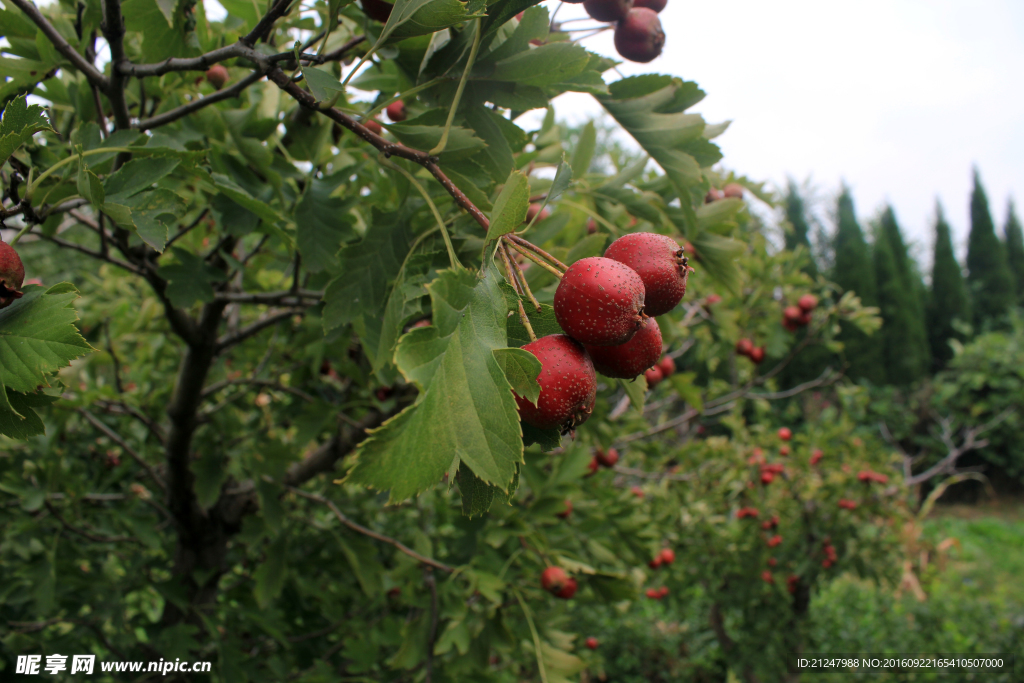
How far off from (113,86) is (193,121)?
0.93 feet

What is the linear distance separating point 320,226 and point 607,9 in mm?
727

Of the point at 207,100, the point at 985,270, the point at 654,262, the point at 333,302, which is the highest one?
the point at 985,270

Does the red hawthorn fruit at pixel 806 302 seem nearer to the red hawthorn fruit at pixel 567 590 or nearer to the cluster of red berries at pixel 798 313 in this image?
the cluster of red berries at pixel 798 313

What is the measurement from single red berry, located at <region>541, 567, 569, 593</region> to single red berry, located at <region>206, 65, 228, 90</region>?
1738 mm

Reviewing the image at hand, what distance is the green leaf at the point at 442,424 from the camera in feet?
2.02

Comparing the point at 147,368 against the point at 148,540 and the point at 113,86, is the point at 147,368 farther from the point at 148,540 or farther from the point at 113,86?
the point at 113,86

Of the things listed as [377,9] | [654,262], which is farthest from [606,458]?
[377,9]

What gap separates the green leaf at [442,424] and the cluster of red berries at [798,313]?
10.6 feet

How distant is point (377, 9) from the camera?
99 centimetres

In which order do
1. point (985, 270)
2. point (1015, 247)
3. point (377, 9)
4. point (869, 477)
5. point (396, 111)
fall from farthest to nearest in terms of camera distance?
point (1015, 247) < point (985, 270) < point (869, 477) < point (396, 111) < point (377, 9)

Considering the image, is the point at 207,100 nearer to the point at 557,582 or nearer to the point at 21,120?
the point at 21,120

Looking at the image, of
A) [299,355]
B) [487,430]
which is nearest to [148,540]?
[299,355]

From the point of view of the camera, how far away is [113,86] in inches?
44.7

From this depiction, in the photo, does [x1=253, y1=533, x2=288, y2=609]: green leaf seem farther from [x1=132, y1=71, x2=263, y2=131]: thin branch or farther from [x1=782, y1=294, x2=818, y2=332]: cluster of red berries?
[x1=782, y1=294, x2=818, y2=332]: cluster of red berries
